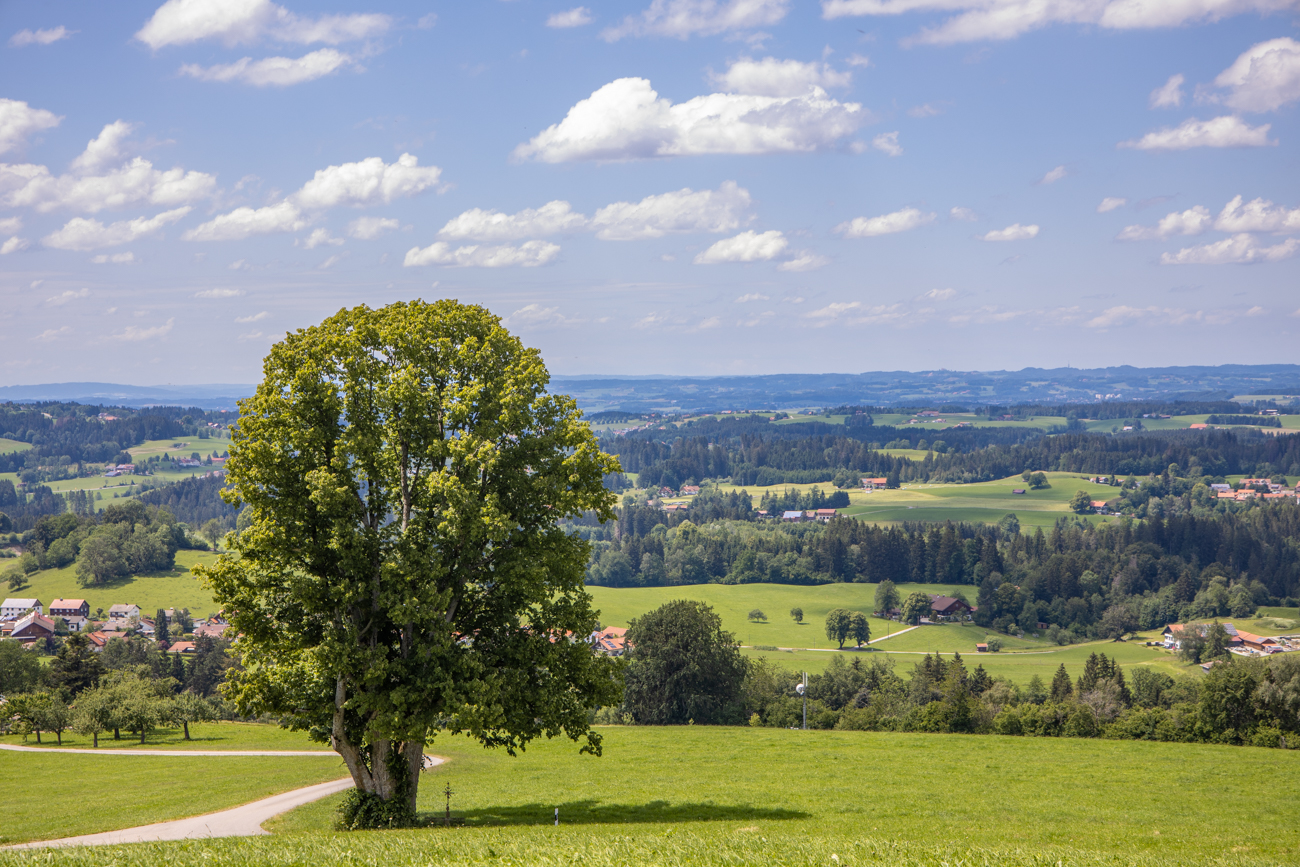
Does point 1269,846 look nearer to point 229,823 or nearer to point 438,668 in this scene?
point 438,668

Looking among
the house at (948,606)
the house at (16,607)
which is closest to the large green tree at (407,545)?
the house at (948,606)

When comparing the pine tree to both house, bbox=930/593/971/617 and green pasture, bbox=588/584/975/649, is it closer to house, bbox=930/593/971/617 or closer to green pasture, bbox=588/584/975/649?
green pasture, bbox=588/584/975/649

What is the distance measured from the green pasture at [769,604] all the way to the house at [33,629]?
71.4 metres

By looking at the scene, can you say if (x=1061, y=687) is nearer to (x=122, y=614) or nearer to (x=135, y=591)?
(x=122, y=614)

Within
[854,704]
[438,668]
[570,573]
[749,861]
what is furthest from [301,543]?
[854,704]

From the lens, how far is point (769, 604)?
137 m

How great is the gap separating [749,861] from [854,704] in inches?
2015

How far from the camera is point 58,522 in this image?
15138 cm

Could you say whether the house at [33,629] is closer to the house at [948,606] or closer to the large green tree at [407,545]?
the large green tree at [407,545]

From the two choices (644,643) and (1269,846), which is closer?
(1269,846)

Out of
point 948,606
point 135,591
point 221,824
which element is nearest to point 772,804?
point 221,824

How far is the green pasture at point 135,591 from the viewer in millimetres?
128750

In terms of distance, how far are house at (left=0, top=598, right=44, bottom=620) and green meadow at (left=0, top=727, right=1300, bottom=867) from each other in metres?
102

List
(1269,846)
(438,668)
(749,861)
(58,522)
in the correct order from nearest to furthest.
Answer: (749,861) → (1269,846) → (438,668) → (58,522)
